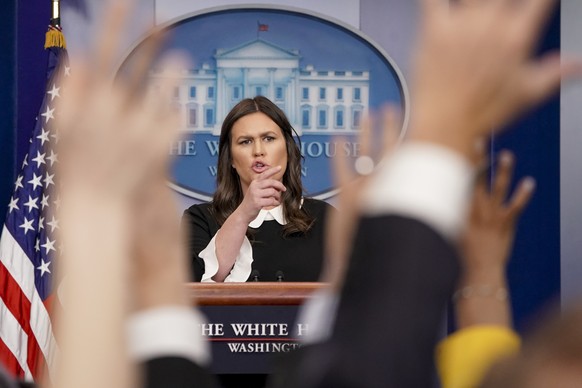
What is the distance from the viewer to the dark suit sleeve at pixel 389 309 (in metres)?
0.61

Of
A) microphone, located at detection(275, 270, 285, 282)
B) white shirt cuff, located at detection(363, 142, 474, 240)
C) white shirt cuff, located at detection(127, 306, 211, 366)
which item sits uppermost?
white shirt cuff, located at detection(363, 142, 474, 240)

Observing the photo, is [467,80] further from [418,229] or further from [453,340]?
[453,340]

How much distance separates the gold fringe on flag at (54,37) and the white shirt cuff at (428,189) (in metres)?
4.59

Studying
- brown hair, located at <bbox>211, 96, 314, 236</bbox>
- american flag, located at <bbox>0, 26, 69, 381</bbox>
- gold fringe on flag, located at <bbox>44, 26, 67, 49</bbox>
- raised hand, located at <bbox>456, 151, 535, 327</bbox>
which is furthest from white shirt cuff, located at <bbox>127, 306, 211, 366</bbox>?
gold fringe on flag, located at <bbox>44, 26, 67, 49</bbox>

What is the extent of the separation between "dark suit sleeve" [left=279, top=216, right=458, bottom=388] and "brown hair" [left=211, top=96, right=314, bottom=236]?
10.9ft

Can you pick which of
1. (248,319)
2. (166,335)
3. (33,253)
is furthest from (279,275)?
(166,335)

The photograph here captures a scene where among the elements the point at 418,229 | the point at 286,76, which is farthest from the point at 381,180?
the point at 286,76

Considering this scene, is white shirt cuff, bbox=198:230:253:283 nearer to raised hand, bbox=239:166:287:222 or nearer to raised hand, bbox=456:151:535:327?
raised hand, bbox=239:166:287:222

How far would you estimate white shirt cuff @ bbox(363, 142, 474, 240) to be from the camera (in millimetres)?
649

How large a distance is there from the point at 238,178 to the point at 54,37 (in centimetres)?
140

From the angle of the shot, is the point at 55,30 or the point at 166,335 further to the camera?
the point at 55,30

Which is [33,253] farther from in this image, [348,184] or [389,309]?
[389,309]

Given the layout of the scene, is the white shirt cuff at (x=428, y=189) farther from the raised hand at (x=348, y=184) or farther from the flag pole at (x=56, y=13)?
the flag pole at (x=56, y=13)

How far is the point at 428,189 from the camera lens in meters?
0.66
